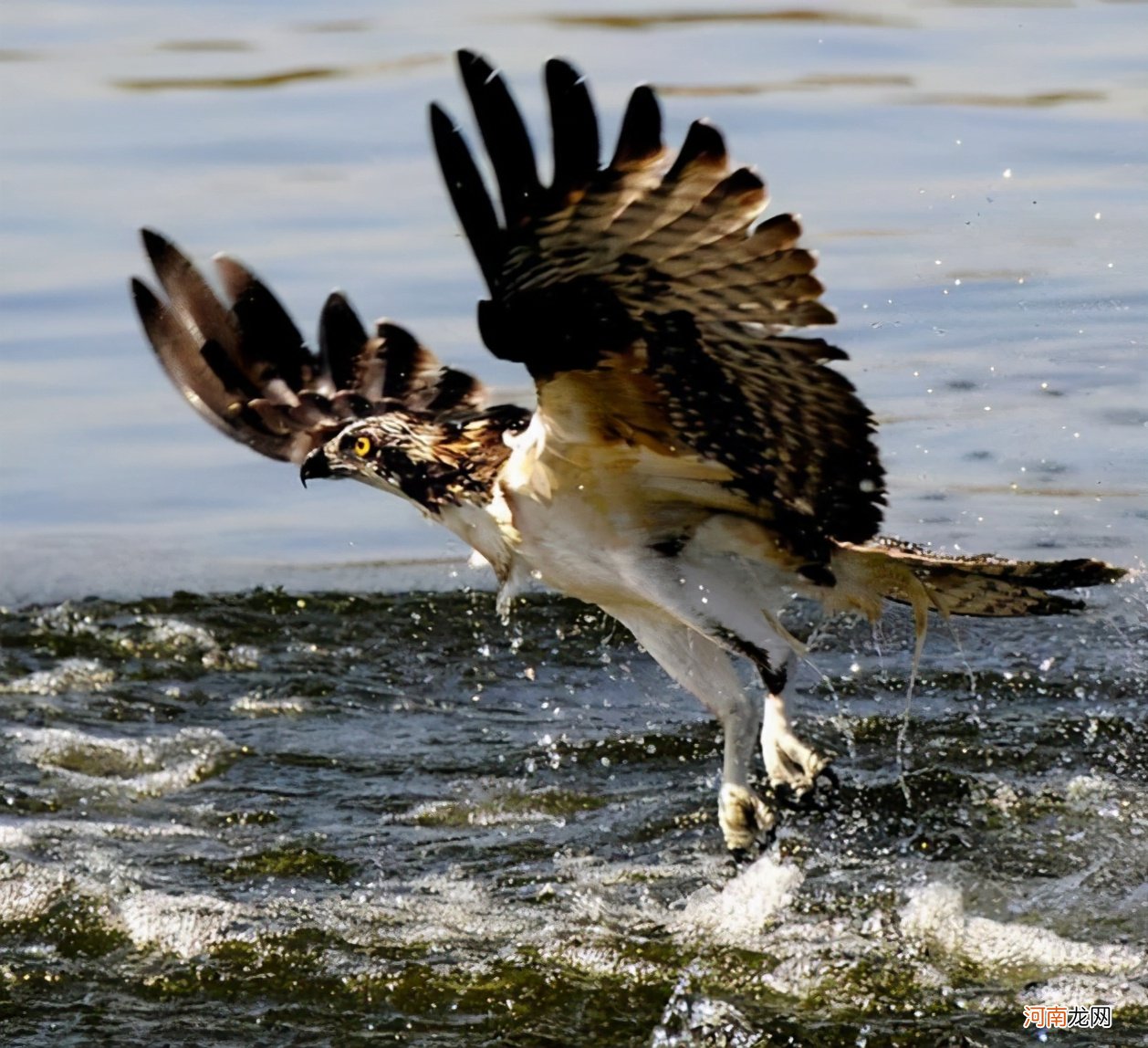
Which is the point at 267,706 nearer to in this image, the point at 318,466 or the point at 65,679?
the point at 65,679

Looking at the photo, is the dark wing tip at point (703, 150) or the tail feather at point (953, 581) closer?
the dark wing tip at point (703, 150)

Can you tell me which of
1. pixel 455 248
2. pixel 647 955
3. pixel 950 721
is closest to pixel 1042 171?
pixel 455 248

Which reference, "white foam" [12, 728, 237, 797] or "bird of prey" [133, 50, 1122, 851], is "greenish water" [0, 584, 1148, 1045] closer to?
"white foam" [12, 728, 237, 797]

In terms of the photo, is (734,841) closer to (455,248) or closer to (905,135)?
(455,248)

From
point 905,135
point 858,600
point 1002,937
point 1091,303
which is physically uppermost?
point 905,135

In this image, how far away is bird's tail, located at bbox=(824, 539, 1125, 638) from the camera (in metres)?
5.62

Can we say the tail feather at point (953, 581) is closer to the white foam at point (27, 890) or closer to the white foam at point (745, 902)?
the white foam at point (745, 902)

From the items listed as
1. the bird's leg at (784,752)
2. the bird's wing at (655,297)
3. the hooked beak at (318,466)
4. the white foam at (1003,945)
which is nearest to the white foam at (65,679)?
the hooked beak at (318,466)

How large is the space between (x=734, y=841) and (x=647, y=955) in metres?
0.64

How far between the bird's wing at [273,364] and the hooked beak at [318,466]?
33 centimetres

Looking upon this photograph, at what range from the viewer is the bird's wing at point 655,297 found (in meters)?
4.29

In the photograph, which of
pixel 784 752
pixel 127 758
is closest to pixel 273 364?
pixel 127 758

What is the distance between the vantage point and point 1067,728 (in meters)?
6.85

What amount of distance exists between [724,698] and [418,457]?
1073 millimetres
